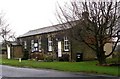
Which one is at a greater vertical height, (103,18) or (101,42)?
(103,18)

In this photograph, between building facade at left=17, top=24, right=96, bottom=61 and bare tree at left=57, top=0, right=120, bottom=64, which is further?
building facade at left=17, top=24, right=96, bottom=61

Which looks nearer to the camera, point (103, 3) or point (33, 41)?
point (103, 3)

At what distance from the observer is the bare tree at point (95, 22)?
90.7 feet

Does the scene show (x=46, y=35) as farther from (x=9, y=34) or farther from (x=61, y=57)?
(x=9, y=34)

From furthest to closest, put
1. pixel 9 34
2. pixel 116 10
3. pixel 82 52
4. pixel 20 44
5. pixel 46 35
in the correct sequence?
pixel 9 34, pixel 20 44, pixel 46 35, pixel 82 52, pixel 116 10

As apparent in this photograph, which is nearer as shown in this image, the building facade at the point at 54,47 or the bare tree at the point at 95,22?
the bare tree at the point at 95,22

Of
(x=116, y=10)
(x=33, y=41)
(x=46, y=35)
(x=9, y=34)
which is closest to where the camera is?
(x=116, y=10)

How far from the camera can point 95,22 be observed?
2781 cm

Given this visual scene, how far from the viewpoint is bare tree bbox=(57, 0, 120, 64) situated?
90.7 feet

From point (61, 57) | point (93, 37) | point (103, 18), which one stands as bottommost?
point (61, 57)

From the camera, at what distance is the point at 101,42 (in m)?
28.6

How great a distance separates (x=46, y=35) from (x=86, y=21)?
1888cm

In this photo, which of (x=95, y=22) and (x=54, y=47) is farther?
(x=54, y=47)

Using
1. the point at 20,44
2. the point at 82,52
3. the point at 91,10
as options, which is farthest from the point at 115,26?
the point at 20,44
